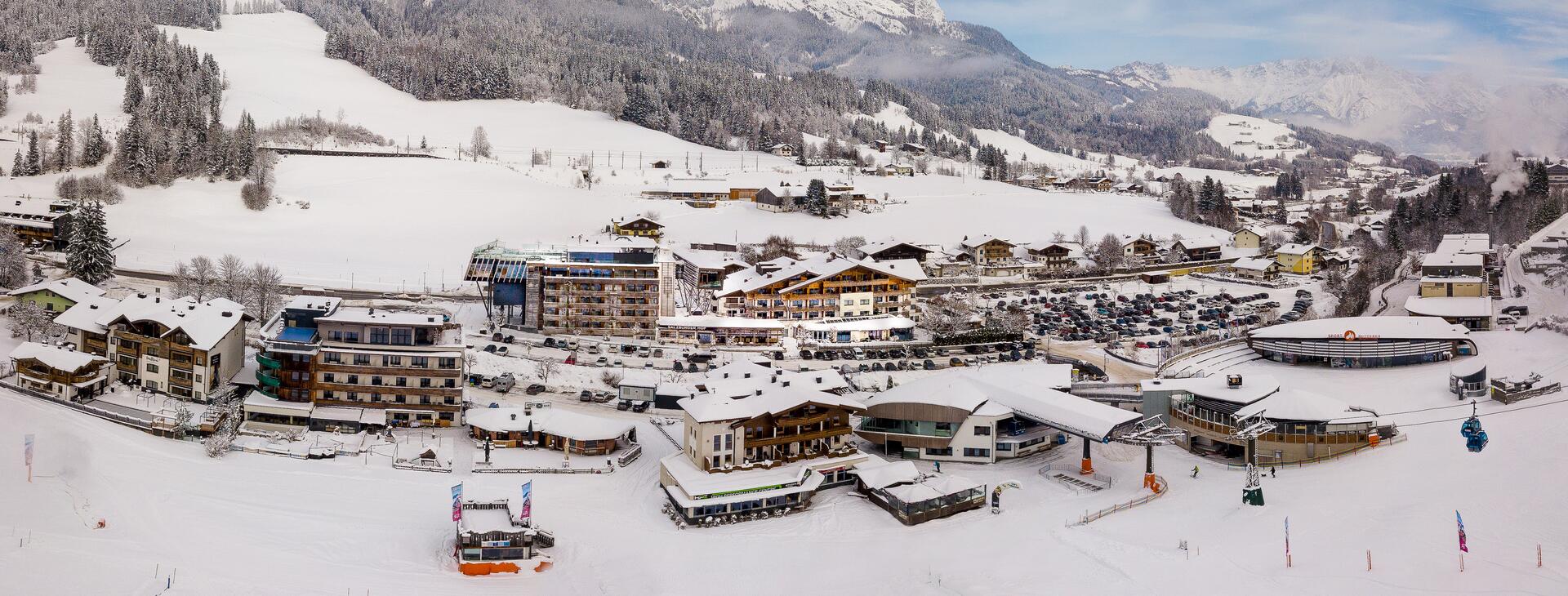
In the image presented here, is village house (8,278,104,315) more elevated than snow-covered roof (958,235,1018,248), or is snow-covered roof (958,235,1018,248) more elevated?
snow-covered roof (958,235,1018,248)

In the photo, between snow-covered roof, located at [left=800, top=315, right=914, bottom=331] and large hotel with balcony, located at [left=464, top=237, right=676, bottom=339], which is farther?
snow-covered roof, located at [left=800, top=315, right=914, bottom=331]

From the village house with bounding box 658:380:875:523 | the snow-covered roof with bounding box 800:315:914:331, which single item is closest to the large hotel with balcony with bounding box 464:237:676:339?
the snow-covered roof with bounding box 800:315:914:331

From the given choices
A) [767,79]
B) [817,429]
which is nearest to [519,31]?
[767,79]

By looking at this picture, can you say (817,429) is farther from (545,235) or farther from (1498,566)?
(545,235)

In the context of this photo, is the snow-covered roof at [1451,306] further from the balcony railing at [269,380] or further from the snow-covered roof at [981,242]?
the balcony railing at [269,380]

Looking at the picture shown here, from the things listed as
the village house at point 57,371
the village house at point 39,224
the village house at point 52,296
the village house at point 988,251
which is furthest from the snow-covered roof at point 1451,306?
the village house at point 39,224

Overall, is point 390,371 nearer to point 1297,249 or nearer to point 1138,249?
point 1138,249

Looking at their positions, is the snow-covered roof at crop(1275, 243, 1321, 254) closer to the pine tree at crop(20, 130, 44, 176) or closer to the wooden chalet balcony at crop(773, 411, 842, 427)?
the wooden chalet balcony at crop(773, 411, 842, 427)
